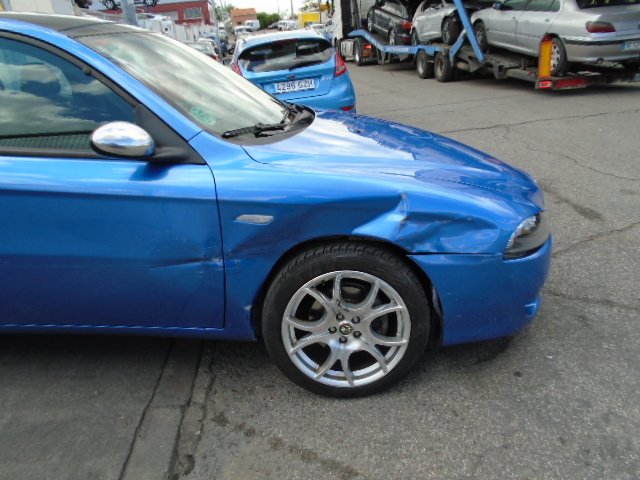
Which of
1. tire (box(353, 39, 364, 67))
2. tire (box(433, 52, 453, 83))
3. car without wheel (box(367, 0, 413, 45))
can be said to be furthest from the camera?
tire (box(353, 39, 364, 67))

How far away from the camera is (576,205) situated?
15.2 feet

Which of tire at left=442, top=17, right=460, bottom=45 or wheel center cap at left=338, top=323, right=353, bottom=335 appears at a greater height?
tire at left=442, top=17, right=460, bottom=45

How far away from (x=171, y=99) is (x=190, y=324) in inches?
40.9

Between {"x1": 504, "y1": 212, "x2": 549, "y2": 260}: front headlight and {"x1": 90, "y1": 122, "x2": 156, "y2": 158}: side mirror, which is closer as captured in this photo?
{"x1": 90, "y1": 122, "x2": 156, "y2": 158}: side mirror

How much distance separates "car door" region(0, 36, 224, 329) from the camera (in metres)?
2.23

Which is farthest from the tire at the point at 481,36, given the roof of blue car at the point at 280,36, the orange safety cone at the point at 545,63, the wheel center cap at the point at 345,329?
the wheel center cap at the point at 345,329

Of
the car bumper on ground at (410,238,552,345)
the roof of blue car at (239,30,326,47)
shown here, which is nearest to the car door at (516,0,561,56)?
the roof of blue car at (239,30,326,47)

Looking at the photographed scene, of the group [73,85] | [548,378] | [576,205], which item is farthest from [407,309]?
[576,205]

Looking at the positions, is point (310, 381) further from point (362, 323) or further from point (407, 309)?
point (407, 309)

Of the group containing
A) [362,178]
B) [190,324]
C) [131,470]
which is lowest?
[131,470]

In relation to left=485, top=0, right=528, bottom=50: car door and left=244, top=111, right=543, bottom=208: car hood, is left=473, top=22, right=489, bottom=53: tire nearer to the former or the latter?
left=485, top=0, right=528, bottom=50: car door

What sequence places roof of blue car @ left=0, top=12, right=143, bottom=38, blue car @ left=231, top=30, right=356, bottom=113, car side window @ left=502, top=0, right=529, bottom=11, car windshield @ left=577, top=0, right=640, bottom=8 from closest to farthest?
roof of blue car @ left=0, top=12, right=143, bottom=38, blue car @ left=231, top=30, right=356, bottom=113, car windshield @ left=577, top=0, right=640, bottom=8, car side window @ left=502, top=0, right=529, bottom=11

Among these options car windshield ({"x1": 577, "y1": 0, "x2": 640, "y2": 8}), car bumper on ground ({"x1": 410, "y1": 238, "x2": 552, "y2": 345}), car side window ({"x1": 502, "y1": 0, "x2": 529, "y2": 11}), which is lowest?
car bumper on ground ({"x1": 410, "y1": 238, "x2": 552, "y2": 345})

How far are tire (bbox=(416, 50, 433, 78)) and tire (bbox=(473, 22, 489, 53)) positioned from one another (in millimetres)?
2268
